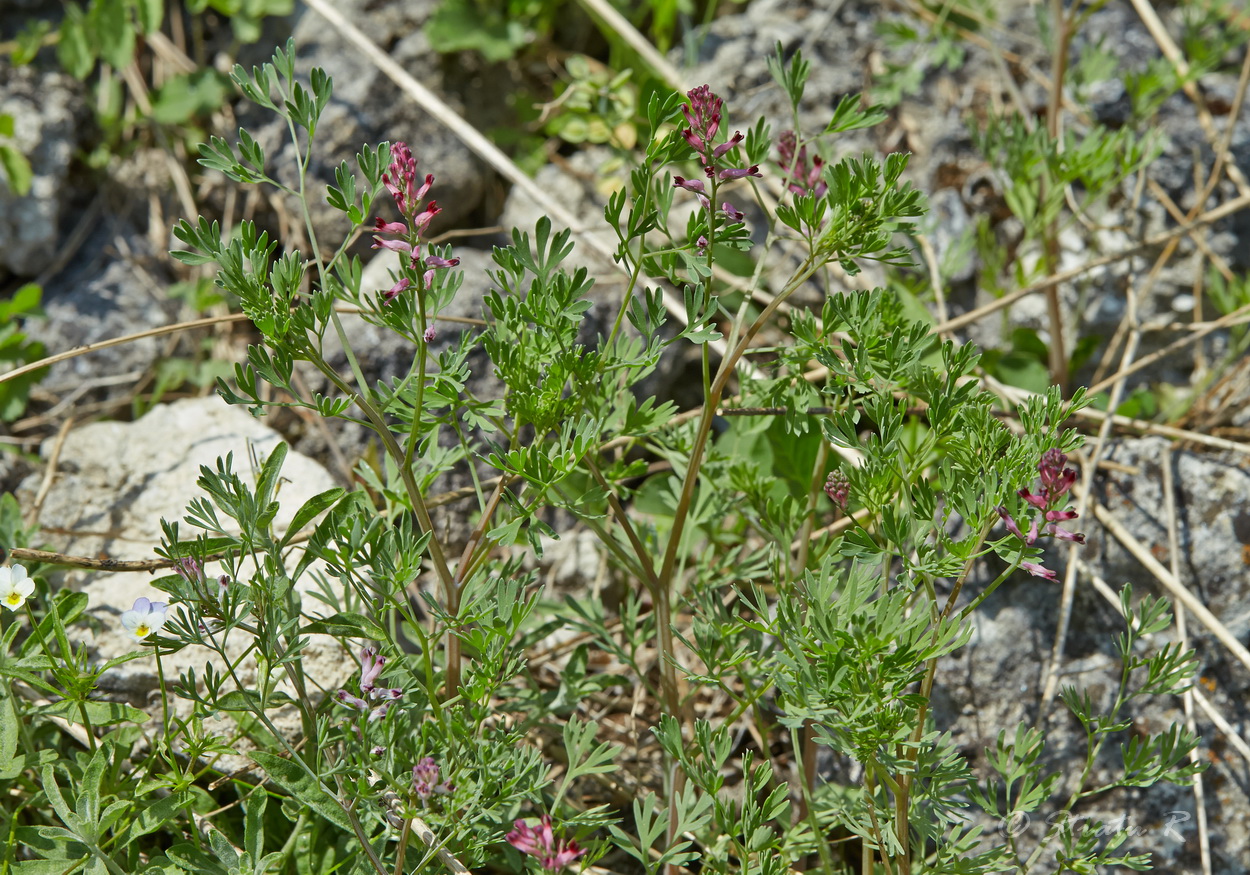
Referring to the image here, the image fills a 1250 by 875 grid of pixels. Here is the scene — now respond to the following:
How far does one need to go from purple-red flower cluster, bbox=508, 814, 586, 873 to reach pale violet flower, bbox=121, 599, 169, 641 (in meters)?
0.84

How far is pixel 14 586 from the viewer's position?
2.10m

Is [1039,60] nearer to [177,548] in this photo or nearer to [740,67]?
[740,67]

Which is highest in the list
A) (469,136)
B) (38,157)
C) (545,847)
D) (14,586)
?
(38,157)

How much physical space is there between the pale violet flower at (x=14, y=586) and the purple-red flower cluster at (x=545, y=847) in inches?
47.1

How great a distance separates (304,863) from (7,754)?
26.4 inches

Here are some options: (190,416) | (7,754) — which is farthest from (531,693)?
(190,416)

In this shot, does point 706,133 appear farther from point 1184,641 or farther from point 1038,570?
point 1184,641

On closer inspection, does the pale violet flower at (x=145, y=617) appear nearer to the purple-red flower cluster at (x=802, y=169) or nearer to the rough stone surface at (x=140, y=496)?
the rough stone surface at (x=140, y=496)

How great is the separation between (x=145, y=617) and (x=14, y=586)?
1.12 ft

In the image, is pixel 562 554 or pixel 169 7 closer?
pixel 562 554

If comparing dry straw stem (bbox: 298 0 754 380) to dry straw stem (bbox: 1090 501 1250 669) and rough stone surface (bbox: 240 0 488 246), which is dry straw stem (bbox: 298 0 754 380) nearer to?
rough stone surface (bbox: 240 0 488 246)

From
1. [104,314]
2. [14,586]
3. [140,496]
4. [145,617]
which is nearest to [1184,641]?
[145,617]

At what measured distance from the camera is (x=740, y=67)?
3.82 meters

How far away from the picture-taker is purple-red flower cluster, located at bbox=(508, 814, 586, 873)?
5.66 feet
